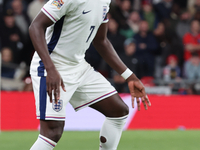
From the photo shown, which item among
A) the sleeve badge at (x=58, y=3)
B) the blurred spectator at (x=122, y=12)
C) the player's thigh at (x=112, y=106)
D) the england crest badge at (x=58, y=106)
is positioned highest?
the sleeve badge at (x=58, y=3)

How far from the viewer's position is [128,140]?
297 inches

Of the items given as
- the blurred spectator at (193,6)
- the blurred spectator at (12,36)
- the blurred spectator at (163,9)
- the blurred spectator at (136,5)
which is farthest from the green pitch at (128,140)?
the blurred spectator at (136,5)

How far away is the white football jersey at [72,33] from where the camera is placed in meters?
3.80

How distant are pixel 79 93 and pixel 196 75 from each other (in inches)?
278

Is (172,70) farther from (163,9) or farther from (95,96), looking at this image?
(95,96)

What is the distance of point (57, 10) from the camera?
144 inches

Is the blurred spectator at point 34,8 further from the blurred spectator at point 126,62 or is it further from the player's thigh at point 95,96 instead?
the player's thigh at point 95,96

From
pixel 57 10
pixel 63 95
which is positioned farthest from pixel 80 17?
pixel 63 95

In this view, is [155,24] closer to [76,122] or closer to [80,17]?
[76,122]

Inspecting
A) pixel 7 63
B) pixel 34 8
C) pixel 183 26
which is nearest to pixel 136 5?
pixel 183 26

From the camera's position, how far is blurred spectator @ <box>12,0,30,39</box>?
35.5 feet

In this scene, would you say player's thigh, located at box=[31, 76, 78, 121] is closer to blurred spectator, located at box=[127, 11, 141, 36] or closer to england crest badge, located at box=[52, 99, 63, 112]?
england crest badge, located at box=[52, 99, 63, 112]

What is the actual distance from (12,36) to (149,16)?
13.2 feet

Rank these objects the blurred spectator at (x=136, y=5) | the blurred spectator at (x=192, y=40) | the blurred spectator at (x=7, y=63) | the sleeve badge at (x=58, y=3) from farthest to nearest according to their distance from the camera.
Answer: the blurred spectator at (x=136, y=5), the blurred spectator at (x=192, y=40), the blurred spectator at (x=7, y=63), the sleeve badge at (x=58, y=3)
